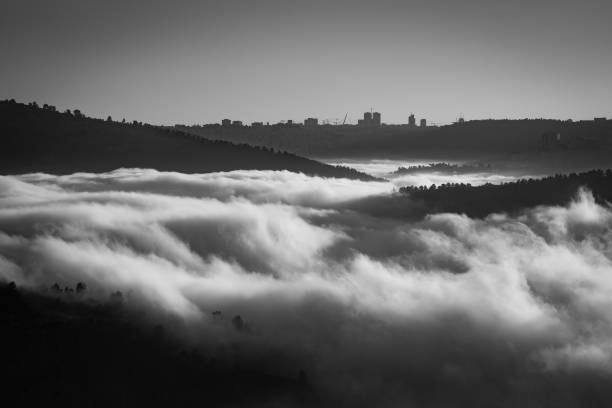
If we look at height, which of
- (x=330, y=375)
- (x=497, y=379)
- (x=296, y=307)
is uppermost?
(x=296, y=307)

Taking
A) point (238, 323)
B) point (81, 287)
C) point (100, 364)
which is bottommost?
point (238, 323)

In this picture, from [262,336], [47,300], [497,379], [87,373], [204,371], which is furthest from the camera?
[497,379]

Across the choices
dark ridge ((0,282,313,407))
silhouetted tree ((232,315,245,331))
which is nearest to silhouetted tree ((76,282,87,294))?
dark ridge ((0,282,313,407))

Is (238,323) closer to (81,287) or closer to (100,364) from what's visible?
(81,287)

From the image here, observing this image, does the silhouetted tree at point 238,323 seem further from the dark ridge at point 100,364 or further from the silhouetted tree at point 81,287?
the silhouetted tree at point 81,287

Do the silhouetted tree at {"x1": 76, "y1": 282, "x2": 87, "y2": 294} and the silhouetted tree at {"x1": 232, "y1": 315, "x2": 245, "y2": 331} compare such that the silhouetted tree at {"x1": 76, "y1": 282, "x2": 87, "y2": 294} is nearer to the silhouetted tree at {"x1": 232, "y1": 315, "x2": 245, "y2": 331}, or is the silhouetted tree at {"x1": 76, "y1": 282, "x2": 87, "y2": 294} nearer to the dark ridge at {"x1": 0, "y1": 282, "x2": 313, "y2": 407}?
the dark ridge at {"x1": 0, "y1": 282, "x2": 313, "y2": 407}

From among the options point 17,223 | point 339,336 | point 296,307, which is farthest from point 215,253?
point 17,223

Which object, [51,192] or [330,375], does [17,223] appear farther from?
[330,375]

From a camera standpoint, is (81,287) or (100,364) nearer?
(100,364)

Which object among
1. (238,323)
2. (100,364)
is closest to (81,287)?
(100,364)
